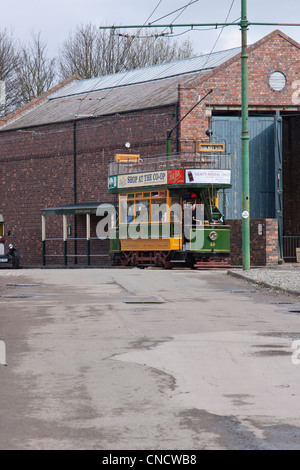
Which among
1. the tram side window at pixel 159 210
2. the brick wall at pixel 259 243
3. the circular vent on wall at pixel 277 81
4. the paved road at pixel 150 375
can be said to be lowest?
the paved road at pixel 150 375

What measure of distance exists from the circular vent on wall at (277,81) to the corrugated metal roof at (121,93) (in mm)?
3733

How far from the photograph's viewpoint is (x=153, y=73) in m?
47.6

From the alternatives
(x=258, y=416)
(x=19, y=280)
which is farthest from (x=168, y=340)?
(x=19, y=280)

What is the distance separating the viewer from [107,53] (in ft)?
214

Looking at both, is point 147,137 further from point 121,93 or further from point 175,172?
point 175,172

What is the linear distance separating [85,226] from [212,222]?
1319 cm

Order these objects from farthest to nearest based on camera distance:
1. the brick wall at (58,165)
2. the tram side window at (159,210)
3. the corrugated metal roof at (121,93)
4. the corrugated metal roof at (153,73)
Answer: the corrugated metal roof at (153,73) → the corrugated metal roof at (121,93) → the brick wall at (58,165) → the tram side window at (159,210)

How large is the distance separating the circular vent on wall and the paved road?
23449 mm

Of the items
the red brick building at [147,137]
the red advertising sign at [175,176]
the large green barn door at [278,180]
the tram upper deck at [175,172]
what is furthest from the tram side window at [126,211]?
the large green barn door at [278,180]

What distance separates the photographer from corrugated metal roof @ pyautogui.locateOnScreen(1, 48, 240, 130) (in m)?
41.3

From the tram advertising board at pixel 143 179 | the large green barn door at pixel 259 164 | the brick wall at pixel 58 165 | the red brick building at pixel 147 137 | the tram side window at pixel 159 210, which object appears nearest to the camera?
the tram side window at pixel 159 210

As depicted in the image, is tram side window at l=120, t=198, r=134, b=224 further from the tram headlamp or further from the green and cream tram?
the tram headlamp

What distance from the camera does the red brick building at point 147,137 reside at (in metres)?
36.9

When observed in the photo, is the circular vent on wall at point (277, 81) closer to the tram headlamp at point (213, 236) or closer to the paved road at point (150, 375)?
the tram headlamp at point (213, 236)
